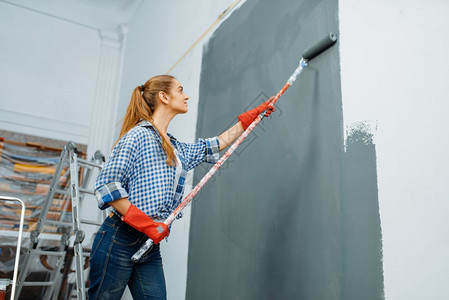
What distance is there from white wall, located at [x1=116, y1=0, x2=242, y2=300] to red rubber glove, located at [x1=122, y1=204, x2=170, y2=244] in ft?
3.75

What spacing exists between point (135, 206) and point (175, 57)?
83.9 inches

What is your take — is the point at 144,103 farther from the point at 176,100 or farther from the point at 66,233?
the point at 66,233

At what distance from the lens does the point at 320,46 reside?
56.4 inches

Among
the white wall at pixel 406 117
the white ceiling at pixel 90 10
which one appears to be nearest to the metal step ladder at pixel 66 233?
the white wall at pixel 406 117

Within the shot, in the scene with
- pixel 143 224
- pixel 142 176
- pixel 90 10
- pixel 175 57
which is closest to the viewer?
pixel 143 224

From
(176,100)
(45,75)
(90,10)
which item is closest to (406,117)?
(176,100)

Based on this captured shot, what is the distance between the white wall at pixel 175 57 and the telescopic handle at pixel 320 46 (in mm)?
1056

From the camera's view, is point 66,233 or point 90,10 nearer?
point 66,233

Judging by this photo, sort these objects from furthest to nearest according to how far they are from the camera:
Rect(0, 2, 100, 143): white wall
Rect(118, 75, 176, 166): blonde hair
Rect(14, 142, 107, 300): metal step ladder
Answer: Rect(0, 2, 100, 143): white wall → Rect(14, 142, 107, 300): metal step ladder → Rect(118, 75, 176, 166): blonde hair

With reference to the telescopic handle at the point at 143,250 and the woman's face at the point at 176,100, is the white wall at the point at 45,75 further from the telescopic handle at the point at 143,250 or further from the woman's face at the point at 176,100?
the telescopic handle at the point at 143,250

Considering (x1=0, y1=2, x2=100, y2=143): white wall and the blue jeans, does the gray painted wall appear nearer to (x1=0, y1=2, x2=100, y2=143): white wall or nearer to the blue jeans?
the blue jeans

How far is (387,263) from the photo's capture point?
1.15 meters

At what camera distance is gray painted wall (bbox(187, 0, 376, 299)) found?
1321 millimetres

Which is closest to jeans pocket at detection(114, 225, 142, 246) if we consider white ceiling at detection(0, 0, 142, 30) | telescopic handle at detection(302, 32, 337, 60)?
telescopic handle at detection(302, 32, 337, 60)
